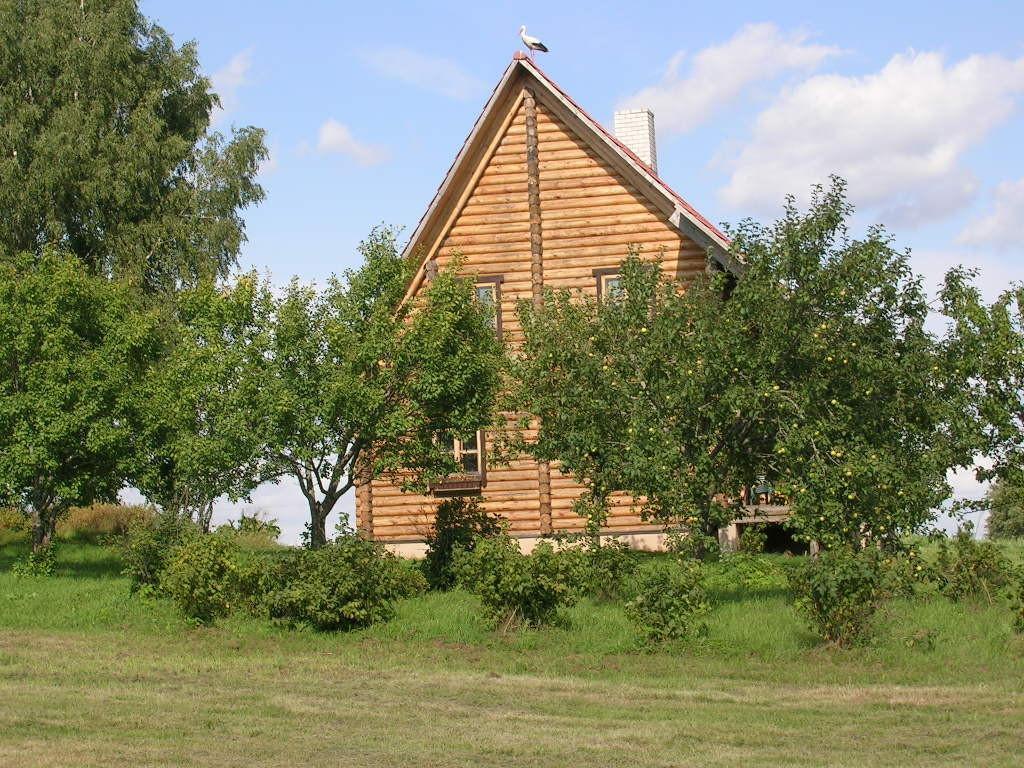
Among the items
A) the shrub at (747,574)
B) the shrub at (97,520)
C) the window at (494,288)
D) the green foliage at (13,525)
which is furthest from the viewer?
the shrub at (97,520)

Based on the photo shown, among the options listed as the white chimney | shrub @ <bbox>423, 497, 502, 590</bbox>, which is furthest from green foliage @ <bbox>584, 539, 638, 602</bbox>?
the white chimney

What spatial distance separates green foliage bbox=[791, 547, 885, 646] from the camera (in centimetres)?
1845

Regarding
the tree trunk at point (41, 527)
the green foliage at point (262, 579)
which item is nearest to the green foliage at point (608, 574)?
the green foliage at point (262, 579)

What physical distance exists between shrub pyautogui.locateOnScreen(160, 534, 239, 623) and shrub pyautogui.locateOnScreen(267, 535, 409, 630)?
1127mm

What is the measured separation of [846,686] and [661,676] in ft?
7.80

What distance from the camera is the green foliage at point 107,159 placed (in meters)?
37.4

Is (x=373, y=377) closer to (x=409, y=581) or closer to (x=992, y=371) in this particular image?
(x=409, y=581)

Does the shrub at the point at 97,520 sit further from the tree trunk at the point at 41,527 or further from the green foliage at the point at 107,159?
the green foliage at the point at 107,159

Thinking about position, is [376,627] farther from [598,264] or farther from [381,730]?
[598,264]

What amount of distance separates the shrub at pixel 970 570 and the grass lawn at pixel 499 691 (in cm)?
48

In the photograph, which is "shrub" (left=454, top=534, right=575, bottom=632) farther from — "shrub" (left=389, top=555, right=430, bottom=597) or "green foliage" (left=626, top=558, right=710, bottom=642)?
"shrub" (left=389, top=555, right=430, bottom=597)

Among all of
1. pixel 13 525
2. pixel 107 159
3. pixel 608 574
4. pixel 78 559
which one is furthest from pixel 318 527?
pixel 107 159

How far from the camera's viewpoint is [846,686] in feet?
55.3

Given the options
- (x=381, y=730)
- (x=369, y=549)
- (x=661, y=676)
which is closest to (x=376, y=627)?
(x=369, y=549)
